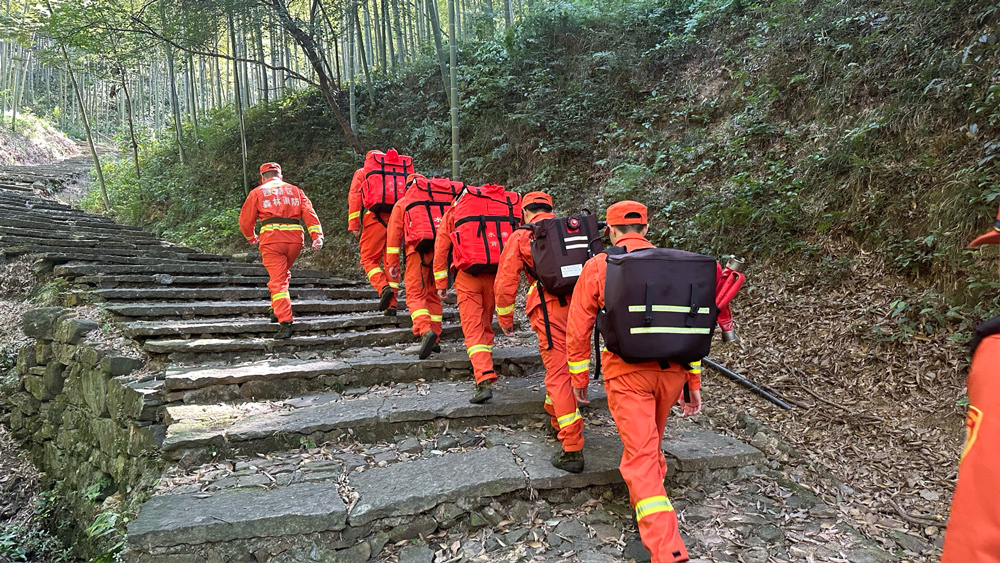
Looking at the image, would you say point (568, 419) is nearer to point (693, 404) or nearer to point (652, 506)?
point (693, 404)

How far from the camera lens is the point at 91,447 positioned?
498 centimetres

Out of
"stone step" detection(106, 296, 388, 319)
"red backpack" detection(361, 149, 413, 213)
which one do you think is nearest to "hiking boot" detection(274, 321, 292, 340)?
"stone step" detection(106, 296, 388, 319)

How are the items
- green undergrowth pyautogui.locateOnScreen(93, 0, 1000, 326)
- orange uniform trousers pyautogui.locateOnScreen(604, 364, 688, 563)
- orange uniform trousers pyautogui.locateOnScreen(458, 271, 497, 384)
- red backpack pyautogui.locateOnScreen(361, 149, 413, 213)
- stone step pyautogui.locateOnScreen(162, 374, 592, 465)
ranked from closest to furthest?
orange uniform trousers pyautogui.locateOnScreen(604, 364, 688, 563)
stone step pyautogui.locateOnScreen(162, 374, 592, 465)
orange uniform trousers pyautogui.locateOnScreen(458, 271, 497, 384)
green undergrowth pyautogui.locateOnScreen(93, 0, 1000, 326)
red backpack pyautogui.locateOnScreen(361, 149, 413, 213)

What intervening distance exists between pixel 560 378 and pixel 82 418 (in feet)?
16.2

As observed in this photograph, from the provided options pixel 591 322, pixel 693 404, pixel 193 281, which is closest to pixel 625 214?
pixel 591 322

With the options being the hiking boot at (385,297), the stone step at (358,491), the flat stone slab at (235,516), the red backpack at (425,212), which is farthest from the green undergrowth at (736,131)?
the flat stone slab at (235,516)

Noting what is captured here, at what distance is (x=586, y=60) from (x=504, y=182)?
2818 mm

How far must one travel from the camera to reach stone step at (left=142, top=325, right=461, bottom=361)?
4.71 m

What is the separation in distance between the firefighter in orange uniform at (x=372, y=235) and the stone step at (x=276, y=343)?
19.6 inches

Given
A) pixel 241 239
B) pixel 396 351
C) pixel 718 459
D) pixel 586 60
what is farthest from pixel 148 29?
pixel 718 459

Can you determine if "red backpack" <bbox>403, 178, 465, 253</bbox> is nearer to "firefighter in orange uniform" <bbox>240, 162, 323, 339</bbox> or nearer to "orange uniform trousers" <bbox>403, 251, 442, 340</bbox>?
"orange uniform trousers" <bbox>403, 251, 442, 340</bbox>

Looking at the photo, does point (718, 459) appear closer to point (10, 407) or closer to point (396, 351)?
point (396, 351)

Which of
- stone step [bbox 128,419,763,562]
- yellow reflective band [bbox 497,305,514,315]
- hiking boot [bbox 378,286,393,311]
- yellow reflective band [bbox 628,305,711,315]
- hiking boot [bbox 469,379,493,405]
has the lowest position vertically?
stone step [bbox 128,419,763,562]

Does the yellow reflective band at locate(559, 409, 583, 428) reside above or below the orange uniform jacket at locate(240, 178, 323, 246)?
below
